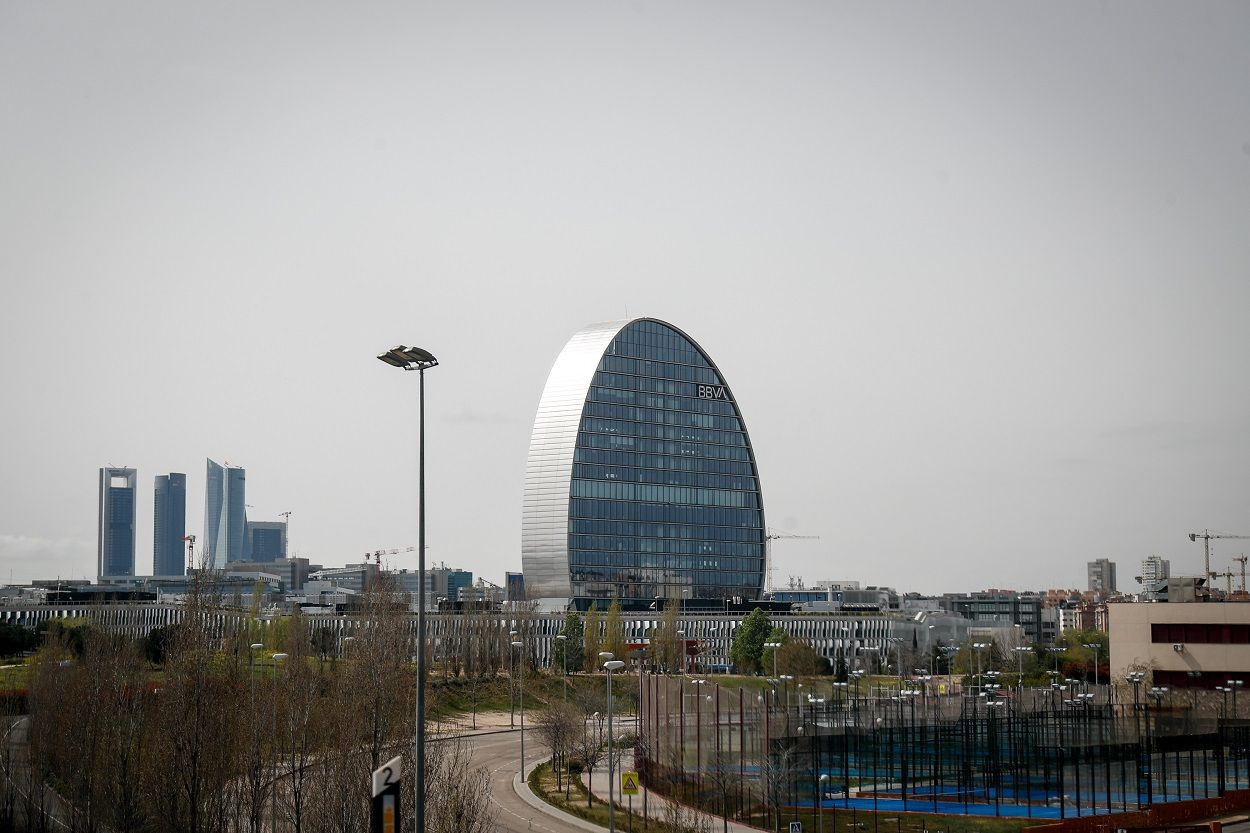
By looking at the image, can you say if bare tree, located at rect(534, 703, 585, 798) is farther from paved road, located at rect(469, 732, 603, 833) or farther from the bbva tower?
the bbva tower

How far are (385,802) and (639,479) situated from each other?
545 ft

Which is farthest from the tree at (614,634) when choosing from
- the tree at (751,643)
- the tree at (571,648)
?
the tree at (751,643)

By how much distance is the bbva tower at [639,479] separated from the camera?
178750 mm

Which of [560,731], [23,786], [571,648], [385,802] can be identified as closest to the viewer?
[385,802]

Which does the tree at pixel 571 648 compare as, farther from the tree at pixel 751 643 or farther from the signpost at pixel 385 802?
the signpost at pixel 385 802

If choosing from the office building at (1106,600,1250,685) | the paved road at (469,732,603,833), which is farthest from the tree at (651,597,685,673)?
the office building at (1106,600,1250,685)

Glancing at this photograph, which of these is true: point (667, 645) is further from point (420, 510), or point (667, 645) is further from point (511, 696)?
point (420, 510)

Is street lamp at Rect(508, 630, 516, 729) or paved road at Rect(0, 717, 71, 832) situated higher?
paved road at Rect(0, 717, 71, 832)

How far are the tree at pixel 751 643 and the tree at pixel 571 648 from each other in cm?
1605

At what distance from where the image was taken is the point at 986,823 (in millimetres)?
50656

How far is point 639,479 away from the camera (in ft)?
609

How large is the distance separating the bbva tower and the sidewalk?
102435 mm

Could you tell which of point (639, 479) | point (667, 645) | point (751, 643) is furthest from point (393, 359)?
point (639, 479)

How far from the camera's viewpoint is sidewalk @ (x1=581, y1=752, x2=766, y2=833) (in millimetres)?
49844
